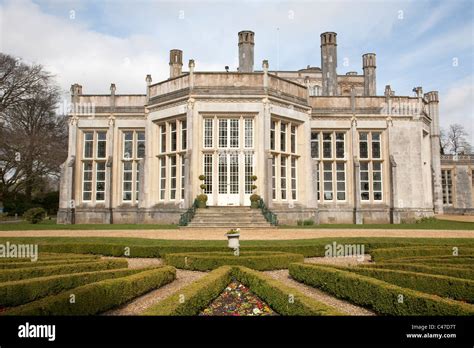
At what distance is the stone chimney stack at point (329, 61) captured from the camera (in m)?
30.0

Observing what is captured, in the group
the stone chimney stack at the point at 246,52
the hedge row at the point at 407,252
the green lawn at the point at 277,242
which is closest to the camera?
the hedge row at the point at 407,252

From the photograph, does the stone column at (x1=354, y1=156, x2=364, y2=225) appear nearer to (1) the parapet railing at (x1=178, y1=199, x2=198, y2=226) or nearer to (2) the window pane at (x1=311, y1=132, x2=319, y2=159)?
(2) the window pane at (x1=311, y1=132, x2=319, y2=159)

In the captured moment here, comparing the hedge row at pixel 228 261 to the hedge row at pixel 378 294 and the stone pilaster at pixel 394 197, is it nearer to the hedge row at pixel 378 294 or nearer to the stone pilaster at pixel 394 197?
the hedge row at pixel 378 294

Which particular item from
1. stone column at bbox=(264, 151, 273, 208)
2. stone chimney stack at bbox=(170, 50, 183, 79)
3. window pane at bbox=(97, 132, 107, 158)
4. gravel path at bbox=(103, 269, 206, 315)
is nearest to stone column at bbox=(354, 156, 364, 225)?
stone column at bbox=(264, 151, 273, 208)

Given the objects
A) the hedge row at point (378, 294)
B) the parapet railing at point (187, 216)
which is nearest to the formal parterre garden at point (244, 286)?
the hedge row at point (378, 294)

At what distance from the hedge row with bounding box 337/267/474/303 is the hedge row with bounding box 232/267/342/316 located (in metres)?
2.16

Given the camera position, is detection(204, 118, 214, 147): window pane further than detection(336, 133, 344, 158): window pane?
No

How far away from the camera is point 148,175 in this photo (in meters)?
24.5

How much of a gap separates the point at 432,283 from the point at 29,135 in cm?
3493

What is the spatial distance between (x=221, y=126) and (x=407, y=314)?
60.4 ft

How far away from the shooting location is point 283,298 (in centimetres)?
596

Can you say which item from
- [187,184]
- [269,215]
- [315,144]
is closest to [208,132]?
[187,184]

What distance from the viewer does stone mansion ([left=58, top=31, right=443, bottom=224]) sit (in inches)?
883

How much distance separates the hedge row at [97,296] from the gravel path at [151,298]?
10 cm
